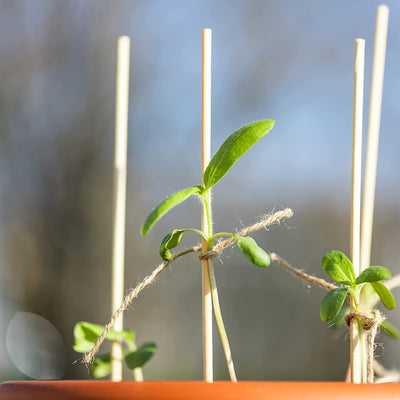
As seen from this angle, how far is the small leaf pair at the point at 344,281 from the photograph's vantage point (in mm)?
287

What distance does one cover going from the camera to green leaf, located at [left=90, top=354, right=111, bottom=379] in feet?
1.47

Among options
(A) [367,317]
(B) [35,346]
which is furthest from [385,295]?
(B) [35,346]

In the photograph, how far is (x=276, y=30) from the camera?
2.23 m

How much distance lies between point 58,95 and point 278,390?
6.30 feet

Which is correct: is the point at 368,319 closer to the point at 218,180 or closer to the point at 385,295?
the point at 385,295

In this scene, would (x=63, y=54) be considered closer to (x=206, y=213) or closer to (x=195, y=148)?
(x=195, y=148)

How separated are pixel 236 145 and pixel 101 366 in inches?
10.1

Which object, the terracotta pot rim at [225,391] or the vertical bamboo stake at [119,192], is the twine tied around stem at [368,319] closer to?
the terracotta pot rim at [225,391]

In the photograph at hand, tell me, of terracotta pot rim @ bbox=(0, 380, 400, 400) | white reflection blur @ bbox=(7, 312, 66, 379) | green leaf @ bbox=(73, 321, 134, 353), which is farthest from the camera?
white reflection blur @ bbox=(7, 312, 66, 379)

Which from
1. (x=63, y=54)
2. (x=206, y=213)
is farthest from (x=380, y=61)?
(x=63, y=54)

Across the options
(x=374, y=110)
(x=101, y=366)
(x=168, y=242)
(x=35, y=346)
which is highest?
(x=374, y=110)

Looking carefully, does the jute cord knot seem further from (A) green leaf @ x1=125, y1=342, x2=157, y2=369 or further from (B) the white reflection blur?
(B) the white reflection blur

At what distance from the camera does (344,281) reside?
304mm

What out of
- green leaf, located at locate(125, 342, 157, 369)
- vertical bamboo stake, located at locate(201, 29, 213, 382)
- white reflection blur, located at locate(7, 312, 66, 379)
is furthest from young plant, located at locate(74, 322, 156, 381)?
white reflection blur, located at locate(7, 312, 66, 379)
